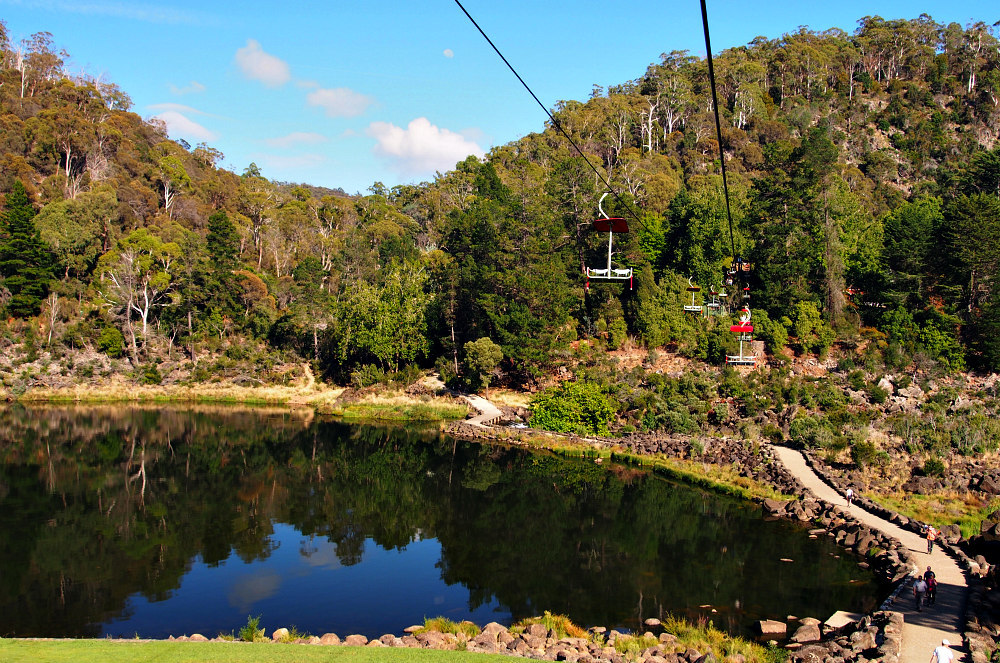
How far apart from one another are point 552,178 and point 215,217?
1090 inches

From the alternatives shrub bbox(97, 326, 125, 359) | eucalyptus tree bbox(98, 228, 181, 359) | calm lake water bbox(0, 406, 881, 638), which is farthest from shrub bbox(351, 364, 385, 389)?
shrub bbox(97, 326, 125, 359)

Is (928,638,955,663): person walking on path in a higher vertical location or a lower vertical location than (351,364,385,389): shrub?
lower

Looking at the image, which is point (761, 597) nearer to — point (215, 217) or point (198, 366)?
point (198, 366)

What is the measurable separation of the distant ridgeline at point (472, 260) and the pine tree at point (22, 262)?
172mm

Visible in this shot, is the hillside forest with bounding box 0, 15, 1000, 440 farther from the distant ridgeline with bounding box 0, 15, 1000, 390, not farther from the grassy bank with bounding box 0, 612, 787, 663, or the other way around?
the grassy bank with bounding box 0, 612, 787, 663

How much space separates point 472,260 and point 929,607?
3486cm

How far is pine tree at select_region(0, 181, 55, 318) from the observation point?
50.6 m

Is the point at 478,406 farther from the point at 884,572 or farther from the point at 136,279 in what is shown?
the point at 136,279

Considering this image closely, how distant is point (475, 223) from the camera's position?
149 ft

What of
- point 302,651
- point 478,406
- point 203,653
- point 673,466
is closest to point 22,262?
point 478,406

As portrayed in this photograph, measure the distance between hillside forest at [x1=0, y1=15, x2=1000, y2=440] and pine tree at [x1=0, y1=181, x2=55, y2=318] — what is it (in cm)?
15

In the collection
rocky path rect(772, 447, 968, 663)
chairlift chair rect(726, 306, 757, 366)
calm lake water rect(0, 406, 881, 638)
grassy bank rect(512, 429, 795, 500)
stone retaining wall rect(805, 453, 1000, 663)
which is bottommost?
calm lake water rect(0, 406, 881, 638)

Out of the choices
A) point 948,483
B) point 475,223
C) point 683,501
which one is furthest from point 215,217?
point 948,483

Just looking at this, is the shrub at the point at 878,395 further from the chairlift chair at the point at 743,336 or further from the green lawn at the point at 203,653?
the green lawn at the point at 203,653
